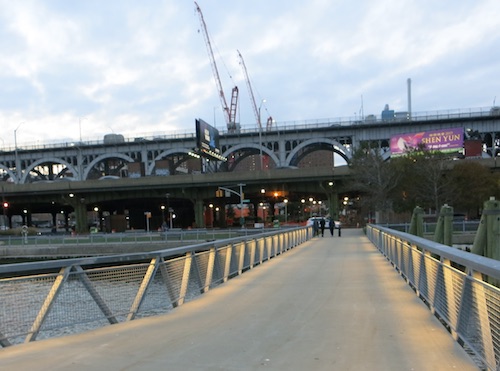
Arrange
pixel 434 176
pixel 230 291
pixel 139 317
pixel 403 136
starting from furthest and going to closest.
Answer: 1. pixel 403 136
2. pixel 434 176
3. pixel 230 291
4. pixel 139 317

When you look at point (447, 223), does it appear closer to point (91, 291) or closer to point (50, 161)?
point (91, 291)

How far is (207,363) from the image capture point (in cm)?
470

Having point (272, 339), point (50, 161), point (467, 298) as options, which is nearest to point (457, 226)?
point (467, 298)

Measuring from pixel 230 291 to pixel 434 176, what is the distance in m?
35.8

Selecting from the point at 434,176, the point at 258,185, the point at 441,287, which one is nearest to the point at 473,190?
the point at 434,176

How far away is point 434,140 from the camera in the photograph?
74.9m

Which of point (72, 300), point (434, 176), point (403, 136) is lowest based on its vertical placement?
point (72, 300)

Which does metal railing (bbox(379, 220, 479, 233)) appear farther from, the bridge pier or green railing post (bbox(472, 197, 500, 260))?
the bridge pier

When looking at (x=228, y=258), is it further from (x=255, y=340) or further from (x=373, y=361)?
(x=373, y=361)

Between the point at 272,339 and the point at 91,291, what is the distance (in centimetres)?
270

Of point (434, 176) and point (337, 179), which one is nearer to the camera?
point (434, 176)

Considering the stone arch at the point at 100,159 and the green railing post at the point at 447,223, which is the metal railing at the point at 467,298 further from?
the stone arch at the point at 100,159

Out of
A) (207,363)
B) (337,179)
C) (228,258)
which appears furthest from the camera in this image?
(337,179)

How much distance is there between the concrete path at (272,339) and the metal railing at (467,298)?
19 centimetres
